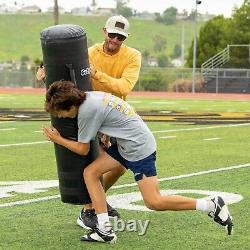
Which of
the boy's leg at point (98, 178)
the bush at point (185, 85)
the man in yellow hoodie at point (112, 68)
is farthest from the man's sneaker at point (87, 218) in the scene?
the bush at point (185, 85)

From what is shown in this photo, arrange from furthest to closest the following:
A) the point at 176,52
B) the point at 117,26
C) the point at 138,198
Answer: the point at 176,52
the point at 138,198
the point at 117,26

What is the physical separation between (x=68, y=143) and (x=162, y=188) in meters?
3.07

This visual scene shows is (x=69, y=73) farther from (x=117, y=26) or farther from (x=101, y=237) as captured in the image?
(x=101, y=237)

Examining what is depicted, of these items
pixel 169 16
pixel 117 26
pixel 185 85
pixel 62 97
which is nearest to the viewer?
pixel 62 97

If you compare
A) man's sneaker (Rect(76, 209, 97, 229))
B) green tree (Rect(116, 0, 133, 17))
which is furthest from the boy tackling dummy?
green tree (Rect(116, 0, 133, 17))

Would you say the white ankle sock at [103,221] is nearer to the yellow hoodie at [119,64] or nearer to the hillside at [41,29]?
the yellow hoodie at [119,64]

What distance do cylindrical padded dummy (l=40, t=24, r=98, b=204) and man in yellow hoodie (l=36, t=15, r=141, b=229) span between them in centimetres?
23

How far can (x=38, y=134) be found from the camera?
17750mm

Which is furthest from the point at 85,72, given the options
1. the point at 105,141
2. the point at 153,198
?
the point at 153,198

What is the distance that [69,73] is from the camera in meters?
7.47

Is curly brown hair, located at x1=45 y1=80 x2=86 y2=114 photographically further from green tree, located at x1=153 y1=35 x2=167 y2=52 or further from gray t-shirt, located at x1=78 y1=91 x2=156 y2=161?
green tree, located at x1=153 y1=35 x2=167 y2=52

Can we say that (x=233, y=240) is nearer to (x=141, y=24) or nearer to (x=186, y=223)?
(x=186, y=223)

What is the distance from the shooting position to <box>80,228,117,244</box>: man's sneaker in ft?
23.9

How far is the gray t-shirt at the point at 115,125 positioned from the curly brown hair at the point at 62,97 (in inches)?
3.4
